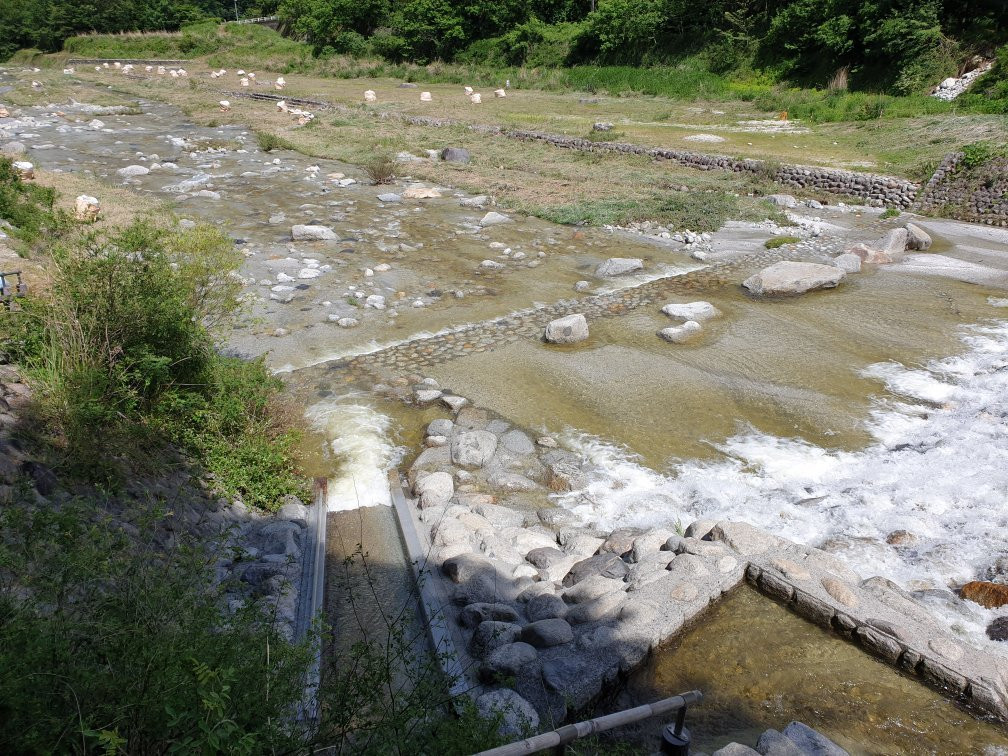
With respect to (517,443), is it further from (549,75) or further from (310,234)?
(549,75)

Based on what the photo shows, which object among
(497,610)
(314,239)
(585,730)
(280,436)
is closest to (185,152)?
(314,239)

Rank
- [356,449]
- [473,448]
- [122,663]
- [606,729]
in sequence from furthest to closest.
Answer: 1. [356,449]
2. [473,448]
3. [606,729]
4. [122,663]

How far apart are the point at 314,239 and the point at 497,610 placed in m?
9.68

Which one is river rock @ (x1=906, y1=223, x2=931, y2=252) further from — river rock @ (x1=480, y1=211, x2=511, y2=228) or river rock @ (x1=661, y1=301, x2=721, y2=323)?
river rock @ (x1=480, y1=211, x2=511, y2=228)

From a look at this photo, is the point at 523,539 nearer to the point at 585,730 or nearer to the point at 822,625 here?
the point at 822,625

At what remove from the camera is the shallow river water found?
13.8ft

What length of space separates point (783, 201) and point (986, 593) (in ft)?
40.4

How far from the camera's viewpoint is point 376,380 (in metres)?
7.82

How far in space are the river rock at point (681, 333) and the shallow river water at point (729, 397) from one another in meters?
0.24

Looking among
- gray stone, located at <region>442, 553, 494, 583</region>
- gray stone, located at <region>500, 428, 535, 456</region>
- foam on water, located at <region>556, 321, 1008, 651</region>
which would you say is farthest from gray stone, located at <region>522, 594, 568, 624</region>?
gray stone, located at <region>500, 428, 535, 456</region>

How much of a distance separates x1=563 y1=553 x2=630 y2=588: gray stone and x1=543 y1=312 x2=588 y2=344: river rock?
421cm

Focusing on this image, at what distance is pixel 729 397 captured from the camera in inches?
299

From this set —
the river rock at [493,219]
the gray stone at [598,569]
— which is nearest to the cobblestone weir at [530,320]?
the gray stone at [598,569]

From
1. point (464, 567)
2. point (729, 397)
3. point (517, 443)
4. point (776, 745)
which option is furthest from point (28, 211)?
point (776, 745)
